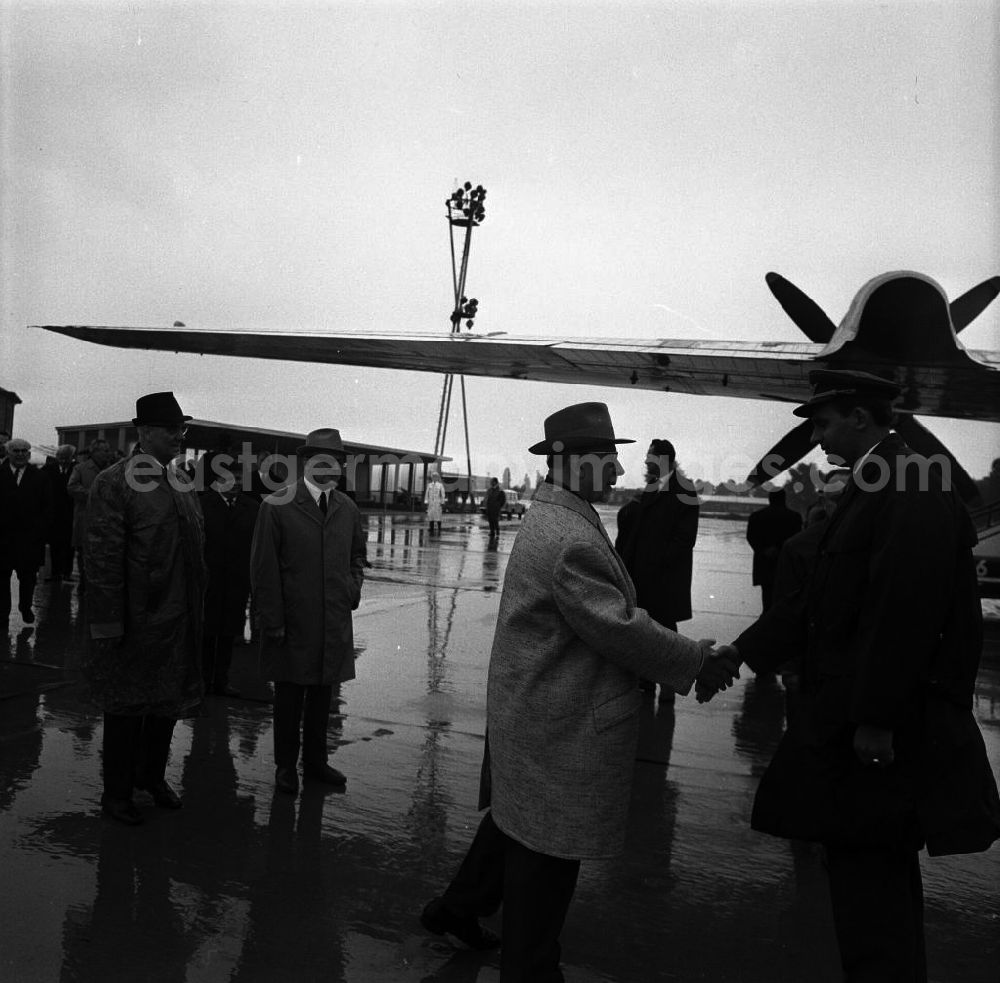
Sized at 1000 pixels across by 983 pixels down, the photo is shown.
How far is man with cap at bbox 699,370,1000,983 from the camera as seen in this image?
2230 millimetres

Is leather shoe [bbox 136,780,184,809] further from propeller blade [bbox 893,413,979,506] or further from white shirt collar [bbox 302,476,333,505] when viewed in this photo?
propeller blade [bbox 893,413,979,506]

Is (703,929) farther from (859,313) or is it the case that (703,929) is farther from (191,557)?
(859,313)

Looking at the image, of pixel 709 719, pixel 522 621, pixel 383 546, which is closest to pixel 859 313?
pixel 709 719

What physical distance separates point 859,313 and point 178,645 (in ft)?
16.6

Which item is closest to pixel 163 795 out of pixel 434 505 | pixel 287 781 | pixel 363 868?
pixel 287 781

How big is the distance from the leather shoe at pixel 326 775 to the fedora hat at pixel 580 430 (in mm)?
2491

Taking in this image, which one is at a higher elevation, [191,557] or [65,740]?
[191,557]

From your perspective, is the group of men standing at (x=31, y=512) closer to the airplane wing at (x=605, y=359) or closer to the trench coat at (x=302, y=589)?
the airplane wing at (x=605, y=359)

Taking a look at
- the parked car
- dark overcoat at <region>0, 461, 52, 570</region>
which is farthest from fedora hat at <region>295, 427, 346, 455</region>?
the parked car

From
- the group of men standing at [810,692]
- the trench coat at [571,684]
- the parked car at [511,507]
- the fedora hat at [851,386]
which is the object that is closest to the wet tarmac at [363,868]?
the group of men standing at [810,692]

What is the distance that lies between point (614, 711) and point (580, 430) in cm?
88

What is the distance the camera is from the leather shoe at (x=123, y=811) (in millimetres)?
3785

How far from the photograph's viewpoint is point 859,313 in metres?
6.18

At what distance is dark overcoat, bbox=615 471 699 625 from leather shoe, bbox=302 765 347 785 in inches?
126
